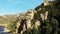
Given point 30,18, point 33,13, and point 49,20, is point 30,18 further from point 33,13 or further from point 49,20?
point 49,20

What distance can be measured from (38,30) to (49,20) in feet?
30.8

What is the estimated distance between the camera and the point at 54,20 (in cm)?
11206

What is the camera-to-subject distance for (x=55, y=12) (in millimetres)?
122438

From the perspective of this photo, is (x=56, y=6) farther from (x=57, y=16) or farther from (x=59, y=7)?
(x=57, y=16)

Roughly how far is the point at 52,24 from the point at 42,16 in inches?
820

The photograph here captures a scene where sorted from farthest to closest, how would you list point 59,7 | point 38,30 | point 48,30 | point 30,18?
point 30,18
point 59,7
point 38,30
point 48,30

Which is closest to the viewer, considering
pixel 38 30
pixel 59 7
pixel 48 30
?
pixel 48 30

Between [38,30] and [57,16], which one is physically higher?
[57,16]

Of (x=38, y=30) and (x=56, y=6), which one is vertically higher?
(x=56, y=6)

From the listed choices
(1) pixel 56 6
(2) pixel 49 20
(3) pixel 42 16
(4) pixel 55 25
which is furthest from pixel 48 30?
(1) pixel 56 6

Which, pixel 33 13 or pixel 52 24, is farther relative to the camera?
pixel 33 13

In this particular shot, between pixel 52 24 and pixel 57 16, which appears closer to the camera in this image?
pixel 52 24

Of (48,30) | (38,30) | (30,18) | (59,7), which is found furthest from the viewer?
(30,18)

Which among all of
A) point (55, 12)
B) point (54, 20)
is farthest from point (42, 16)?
point (54, 20)
